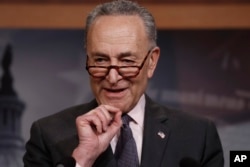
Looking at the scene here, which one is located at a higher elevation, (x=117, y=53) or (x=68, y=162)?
(x=117, y=53)

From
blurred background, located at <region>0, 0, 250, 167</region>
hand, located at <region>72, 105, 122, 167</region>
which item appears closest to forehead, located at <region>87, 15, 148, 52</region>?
hand, located at <region>72, 105, 122, 167</region>

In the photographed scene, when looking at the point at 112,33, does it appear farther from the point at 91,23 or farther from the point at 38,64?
the point at 38,64

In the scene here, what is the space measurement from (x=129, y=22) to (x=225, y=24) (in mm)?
893

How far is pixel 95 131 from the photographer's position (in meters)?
1.44

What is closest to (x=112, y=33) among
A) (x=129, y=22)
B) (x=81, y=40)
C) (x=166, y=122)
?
(x=129, y=22)

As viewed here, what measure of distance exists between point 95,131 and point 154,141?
0.67ft

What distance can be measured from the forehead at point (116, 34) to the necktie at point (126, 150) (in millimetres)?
217

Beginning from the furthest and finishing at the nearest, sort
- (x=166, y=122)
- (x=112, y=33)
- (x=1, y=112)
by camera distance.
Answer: (x=1, y=112) < (x=166, y=122) < (x=112, y=33)

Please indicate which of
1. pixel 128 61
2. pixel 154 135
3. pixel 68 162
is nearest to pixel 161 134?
pixel 154 135

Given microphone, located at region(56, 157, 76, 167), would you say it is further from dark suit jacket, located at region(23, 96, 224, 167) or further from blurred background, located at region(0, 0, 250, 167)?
blurred background, located at region(0, 0, 250, 167)

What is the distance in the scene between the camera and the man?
4.69ft

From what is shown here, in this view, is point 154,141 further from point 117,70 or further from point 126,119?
point 117,70

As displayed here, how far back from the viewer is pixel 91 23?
5.00 feet

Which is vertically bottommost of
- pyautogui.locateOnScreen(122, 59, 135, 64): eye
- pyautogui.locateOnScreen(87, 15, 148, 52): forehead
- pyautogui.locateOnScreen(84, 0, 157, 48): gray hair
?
pyautogui.locateOnScreen(122, 59, 135, 64): eye
